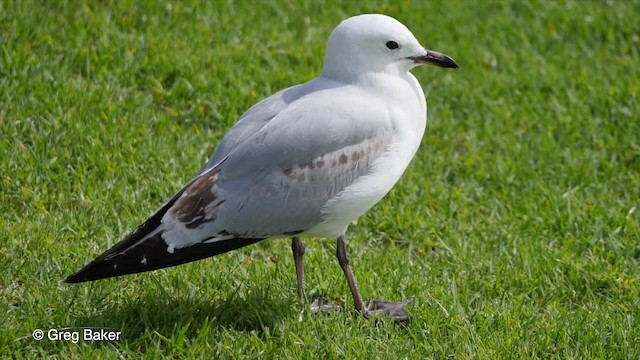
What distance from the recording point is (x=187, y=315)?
4.57m

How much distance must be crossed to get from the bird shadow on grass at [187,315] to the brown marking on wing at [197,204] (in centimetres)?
46

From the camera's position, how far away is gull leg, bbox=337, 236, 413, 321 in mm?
4711

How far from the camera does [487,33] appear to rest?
7977mm

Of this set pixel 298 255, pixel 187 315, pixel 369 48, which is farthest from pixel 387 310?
pixel 369 48

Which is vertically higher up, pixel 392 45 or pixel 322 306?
pixel 392 45

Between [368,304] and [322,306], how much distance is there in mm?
255

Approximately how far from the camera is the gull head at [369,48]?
187 inches

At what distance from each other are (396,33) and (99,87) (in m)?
2.47

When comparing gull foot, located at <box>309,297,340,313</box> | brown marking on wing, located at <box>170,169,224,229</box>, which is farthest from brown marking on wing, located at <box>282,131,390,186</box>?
gull foot, located at <box>309,297,340,313</box>

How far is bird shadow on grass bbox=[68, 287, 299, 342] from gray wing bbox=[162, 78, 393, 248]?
0.43 m

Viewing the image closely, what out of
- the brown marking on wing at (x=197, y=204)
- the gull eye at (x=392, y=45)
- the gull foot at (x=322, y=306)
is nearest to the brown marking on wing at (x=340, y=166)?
the brown marking on wing at (x=197, y=204)

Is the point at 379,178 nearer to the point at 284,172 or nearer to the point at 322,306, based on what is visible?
the point at 284,172

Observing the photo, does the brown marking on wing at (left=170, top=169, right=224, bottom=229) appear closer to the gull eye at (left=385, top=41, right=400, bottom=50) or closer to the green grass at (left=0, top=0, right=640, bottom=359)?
the green grass at (left=0, top=0, right=640, bottom=359)

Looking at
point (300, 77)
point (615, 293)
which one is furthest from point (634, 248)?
point (300, 77)
